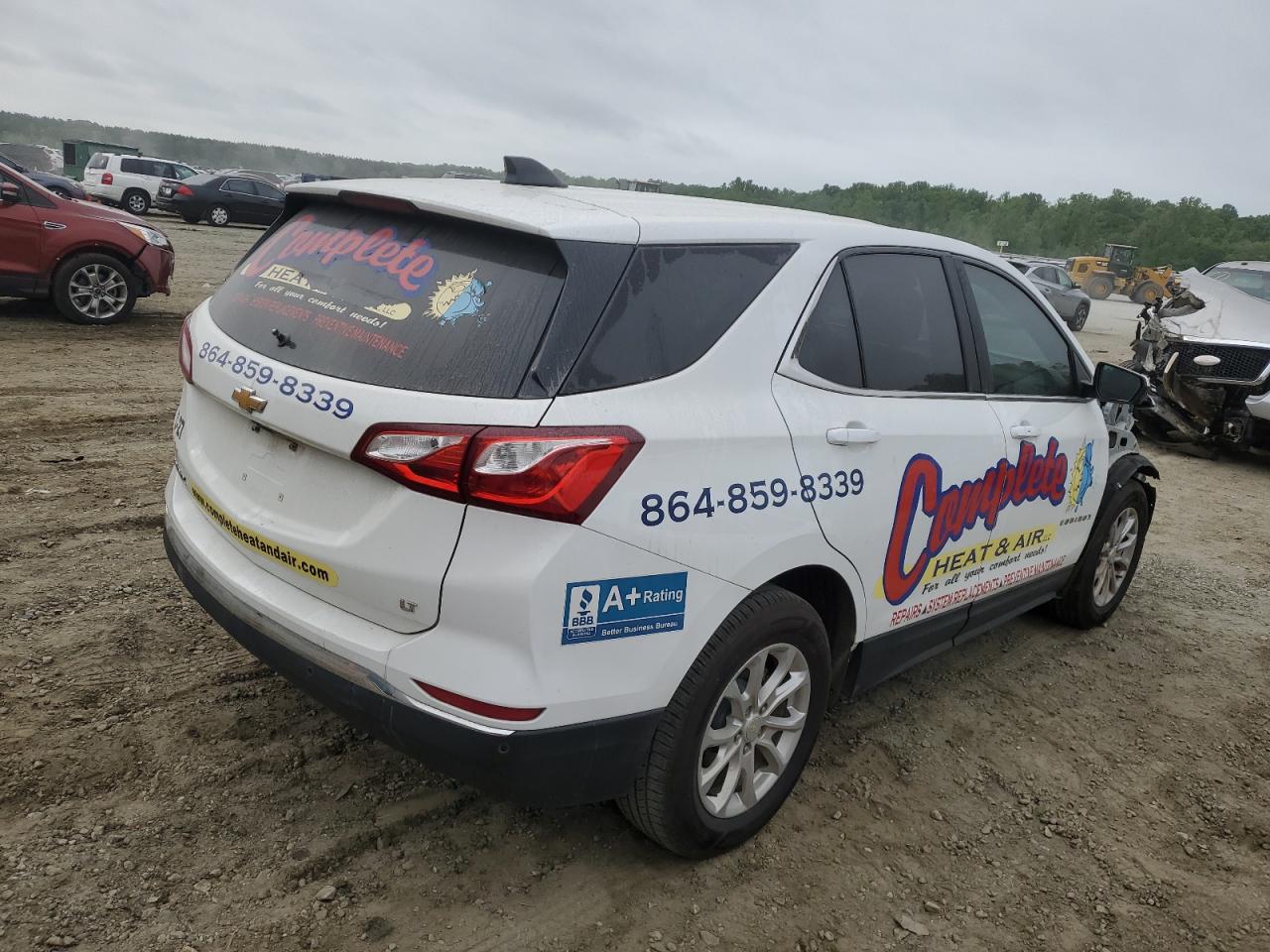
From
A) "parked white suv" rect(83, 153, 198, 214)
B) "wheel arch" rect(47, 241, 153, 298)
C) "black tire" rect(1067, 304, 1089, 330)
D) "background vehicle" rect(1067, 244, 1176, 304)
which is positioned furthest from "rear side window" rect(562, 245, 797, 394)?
"background vehicle" rect(1067, 244, 1176, 304)

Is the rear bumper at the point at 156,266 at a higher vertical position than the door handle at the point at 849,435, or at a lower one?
lower

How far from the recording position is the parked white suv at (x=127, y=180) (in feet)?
86.6

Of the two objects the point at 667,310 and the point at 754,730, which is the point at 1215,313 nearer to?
the point at 754,730

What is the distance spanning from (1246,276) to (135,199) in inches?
1057

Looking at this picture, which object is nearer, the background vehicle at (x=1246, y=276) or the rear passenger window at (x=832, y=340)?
the rear passenger window at (x=832, y=340)

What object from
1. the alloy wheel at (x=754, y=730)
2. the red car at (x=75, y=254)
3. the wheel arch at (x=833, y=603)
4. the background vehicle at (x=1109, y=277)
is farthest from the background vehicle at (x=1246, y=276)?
the background vehicle at (x=1109, y=277)

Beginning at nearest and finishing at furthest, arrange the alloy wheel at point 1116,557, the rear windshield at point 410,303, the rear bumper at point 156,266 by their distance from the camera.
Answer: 1. the rear windshield at point 410,303
2. the alloy wheel at point 1116,557
3. the rear bumper at point 156,266

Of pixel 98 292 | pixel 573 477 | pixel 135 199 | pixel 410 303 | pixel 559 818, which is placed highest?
pixel 410 303

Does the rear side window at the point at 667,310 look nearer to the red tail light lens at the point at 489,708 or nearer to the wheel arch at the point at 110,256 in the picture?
the red tail light lens at the point at 489,708

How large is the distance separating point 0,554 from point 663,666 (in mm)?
3283

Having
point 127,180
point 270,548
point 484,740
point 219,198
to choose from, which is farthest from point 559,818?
point 127,180

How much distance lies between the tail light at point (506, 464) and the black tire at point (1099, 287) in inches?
1537

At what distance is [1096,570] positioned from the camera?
14.7 feet

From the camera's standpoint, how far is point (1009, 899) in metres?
2.71
